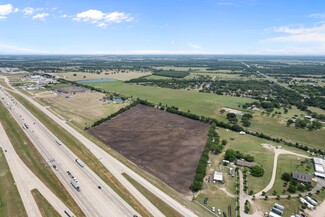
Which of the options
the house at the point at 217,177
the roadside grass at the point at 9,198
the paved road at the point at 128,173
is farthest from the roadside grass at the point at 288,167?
the roadside grass at the point at 9,198

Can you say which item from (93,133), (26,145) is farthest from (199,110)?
(26,145)

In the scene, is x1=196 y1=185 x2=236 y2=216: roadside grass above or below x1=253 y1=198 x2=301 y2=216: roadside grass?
above

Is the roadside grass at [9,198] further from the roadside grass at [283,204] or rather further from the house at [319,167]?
the house at [319,167]

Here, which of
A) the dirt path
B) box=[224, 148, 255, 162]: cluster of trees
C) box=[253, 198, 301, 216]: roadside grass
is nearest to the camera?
box=[253, 198, 301, 216]: roadside grass

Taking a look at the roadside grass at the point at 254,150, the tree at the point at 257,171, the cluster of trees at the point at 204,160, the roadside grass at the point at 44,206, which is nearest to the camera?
the roadside grass at the point at 44,206

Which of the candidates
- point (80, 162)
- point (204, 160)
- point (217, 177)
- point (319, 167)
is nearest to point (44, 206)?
point (80, 162)

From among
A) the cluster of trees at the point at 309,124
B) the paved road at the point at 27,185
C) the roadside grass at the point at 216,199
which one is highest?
the cluster of trees at the point at 309,124

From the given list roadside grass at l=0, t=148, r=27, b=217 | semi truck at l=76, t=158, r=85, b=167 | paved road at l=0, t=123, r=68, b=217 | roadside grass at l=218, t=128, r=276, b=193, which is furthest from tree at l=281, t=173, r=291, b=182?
roadside grass at l=0, t=148, r=27, b=217

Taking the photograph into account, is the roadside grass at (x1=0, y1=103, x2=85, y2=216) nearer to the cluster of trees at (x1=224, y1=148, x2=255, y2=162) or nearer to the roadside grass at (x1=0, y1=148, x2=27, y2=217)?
the roadside grass at (x1=0, y1=148, x2=27, y2=217)
